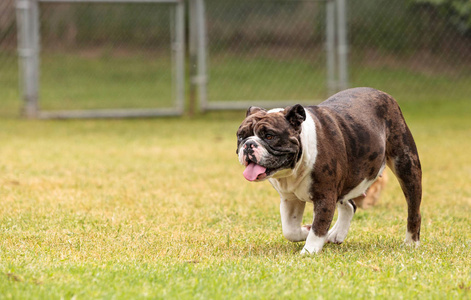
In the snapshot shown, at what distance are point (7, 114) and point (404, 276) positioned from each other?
12432mm

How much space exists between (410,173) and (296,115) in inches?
48.0

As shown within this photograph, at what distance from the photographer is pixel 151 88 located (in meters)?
17.0

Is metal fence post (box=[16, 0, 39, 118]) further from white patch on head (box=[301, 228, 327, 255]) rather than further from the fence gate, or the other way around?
white patch on head (box=[301, 228, 327, 255])

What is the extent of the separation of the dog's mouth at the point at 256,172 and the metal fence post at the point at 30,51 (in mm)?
10762

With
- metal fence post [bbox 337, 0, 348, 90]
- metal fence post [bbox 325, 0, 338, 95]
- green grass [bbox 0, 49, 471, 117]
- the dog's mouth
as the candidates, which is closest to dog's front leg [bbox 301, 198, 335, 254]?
the dog's mouth

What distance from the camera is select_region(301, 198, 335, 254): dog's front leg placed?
504 cm

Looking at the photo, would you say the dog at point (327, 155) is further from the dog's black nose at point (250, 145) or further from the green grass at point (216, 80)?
the green grass at point (216, 80)

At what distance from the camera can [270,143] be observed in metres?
4.82

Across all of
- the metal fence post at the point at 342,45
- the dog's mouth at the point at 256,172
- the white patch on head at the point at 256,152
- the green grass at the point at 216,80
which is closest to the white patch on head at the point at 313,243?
the dog's mouth at the point at 256,172

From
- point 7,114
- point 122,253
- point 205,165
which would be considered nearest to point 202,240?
point 122,253

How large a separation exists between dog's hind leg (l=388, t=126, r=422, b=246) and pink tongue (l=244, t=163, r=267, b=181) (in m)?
1.30

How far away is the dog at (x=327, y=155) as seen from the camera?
190 inches

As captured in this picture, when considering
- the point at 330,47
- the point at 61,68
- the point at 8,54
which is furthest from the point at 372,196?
the point at 8,54

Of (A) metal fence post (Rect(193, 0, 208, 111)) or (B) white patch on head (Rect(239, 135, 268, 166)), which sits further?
(A) metal fence post (Rect(193, 0, 208, 111))
